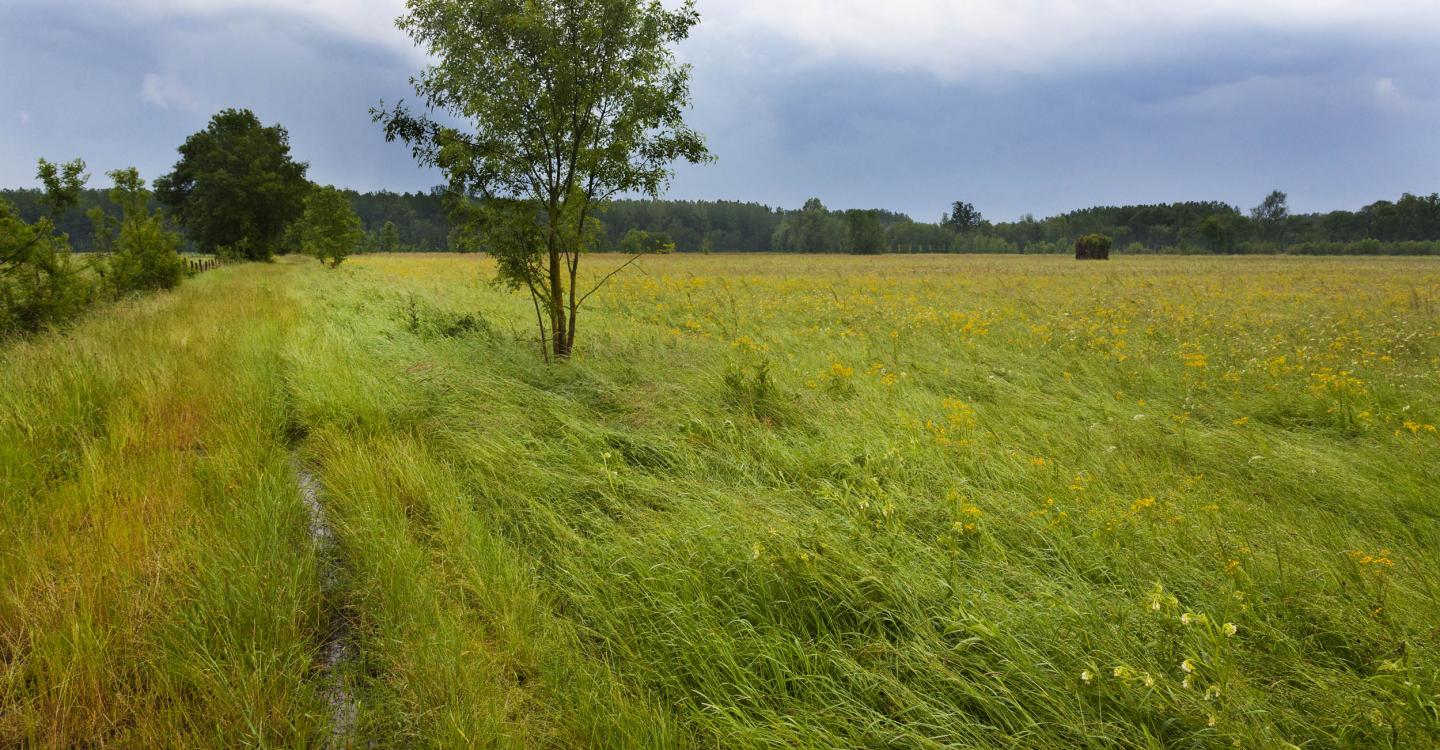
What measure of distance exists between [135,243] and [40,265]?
960cm

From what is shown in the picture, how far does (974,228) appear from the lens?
143 m

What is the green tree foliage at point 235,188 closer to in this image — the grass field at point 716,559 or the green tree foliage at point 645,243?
the green tree foliage at point 645,243

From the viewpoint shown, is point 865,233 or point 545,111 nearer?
point 545,111

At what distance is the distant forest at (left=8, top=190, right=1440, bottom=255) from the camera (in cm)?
9000

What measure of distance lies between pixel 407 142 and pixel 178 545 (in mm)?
7410

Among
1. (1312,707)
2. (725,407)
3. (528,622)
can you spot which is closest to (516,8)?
(725,407)

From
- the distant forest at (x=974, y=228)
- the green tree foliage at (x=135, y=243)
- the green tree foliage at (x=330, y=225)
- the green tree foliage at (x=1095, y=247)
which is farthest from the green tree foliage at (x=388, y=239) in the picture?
the green tree foliage at (x=1095, y=247)

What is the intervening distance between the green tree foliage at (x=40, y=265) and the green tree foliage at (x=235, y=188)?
1523 inches

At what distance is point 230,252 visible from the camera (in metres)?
44.4

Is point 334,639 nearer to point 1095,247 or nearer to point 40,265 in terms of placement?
point 40,265

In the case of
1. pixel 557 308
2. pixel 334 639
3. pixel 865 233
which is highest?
pixel 865 233

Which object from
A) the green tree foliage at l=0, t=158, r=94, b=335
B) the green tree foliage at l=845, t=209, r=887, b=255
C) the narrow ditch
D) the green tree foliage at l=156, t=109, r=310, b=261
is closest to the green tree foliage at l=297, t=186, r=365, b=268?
the green tree foliage at l=156, t=109, r=310, b=261

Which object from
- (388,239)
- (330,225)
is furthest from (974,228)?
(330,225)

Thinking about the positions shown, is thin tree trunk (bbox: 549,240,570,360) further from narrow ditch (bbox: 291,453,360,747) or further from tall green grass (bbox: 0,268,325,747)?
narrow ditch (bbox: 291,453,360,747)
